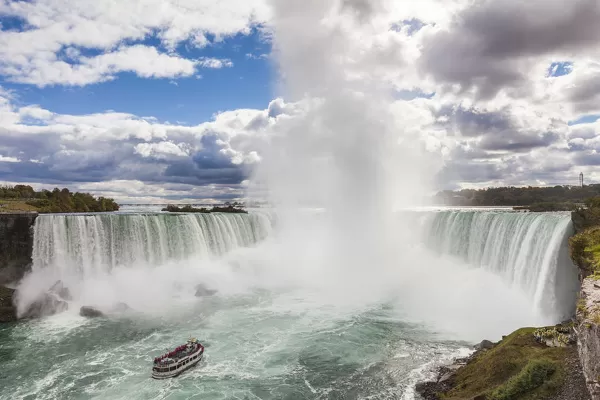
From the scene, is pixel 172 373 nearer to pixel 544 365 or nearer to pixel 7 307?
pixel 544 365

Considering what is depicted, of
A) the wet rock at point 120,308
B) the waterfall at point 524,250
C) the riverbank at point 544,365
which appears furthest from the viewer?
the wet rock at point 120,308

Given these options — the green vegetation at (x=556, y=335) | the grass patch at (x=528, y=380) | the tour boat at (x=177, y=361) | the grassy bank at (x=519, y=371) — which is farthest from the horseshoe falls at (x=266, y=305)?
the green vegetation at (x=556, y=335)

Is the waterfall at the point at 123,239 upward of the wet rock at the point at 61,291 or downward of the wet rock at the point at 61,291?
upward

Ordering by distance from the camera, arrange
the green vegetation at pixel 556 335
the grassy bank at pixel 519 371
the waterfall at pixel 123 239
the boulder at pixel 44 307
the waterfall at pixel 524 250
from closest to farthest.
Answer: the grassy bank at pixel 519 371, the green vegetation at pixel 556 335, the waterfall at pixel 524 250, the boulder at pixel 44 307, the waterfall at pixel 123 239

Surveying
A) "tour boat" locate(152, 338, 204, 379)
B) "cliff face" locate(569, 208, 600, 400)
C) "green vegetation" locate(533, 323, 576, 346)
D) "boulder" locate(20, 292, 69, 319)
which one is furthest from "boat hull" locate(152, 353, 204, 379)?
"cliff face" locate(569, 208, 600, 400)

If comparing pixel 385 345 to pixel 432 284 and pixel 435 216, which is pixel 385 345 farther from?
pixel 435 216

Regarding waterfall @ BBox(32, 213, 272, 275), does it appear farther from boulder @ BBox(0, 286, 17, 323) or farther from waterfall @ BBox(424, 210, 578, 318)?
waterfall @ BBox(424, 210, 578, 318)

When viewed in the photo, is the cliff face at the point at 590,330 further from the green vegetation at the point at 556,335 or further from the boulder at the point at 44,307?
the boulder at the point at 44,307

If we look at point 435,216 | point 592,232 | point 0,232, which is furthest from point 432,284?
point 0,232
